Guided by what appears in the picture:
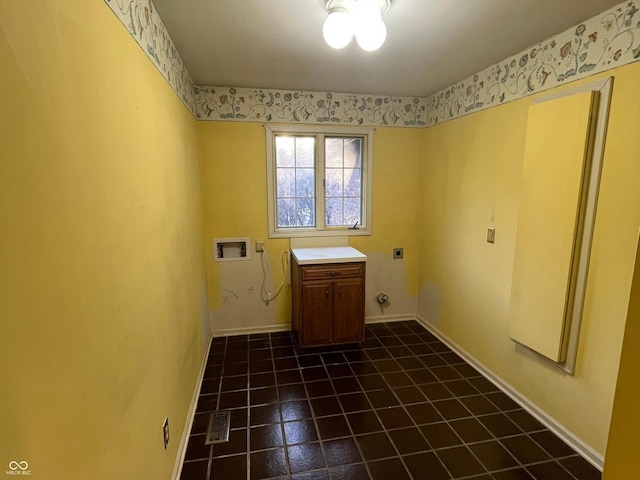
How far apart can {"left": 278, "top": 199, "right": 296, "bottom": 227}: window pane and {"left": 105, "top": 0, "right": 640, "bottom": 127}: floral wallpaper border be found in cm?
77

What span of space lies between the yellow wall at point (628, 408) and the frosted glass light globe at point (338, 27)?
146 centimetres

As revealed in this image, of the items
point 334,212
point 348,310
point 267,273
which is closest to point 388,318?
A: point 348,310

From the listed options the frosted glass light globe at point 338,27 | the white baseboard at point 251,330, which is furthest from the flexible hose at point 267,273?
the frosted glass light globe at point 338,27

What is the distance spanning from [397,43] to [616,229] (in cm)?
156

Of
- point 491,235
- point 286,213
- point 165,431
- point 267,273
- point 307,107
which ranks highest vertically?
point 307,107

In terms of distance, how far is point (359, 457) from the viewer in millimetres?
1777

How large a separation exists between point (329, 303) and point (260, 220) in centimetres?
104

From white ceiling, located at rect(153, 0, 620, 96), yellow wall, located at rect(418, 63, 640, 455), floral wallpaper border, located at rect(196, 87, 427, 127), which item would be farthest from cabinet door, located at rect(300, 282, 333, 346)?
white ceiling, located at rect(153, 0, 620, 96)

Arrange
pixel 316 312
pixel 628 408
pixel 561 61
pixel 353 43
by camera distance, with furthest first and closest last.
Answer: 1. pixel 316 312
2. pixel 353 43
3. pixel 561 61
4. pixel 628 408

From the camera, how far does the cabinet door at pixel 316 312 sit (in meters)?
2.80

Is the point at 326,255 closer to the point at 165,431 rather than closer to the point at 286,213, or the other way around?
the point at 286,213

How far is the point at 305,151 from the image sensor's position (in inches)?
126

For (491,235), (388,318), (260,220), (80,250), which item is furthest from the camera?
(388,318)

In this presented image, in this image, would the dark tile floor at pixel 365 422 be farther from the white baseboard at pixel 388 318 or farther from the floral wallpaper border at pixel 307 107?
the floral wallpaper border at pixel 307 107
